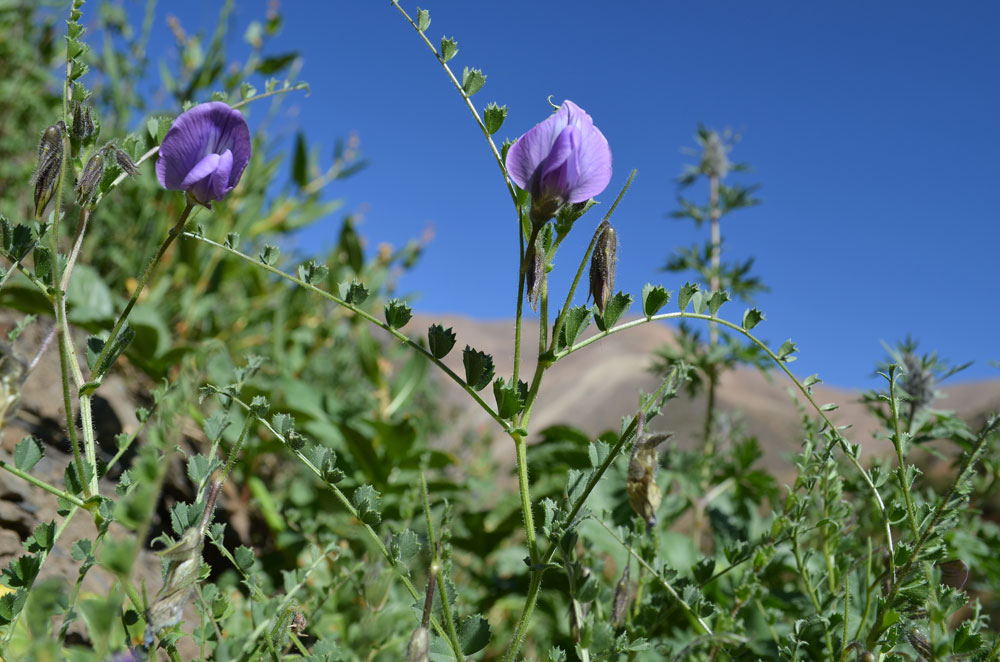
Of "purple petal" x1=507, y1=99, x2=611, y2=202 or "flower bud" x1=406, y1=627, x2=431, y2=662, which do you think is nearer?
"flower bud" x1=406, y1=627, x2=431, y2=662

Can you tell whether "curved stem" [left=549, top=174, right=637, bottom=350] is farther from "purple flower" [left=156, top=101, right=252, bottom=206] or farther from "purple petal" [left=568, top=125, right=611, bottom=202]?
"purple flower" [left=156, top=101, right=252, bottom=206]

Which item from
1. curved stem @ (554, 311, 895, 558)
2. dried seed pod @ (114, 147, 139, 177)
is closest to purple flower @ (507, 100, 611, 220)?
curved stem @ (554, 311, 895, 558)

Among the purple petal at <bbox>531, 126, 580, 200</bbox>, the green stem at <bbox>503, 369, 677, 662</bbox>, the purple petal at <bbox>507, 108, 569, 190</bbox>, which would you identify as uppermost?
the purple petal at <bbox>507, 108, 569, 190</bbox>

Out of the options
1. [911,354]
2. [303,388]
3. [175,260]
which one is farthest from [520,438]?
[175,260]

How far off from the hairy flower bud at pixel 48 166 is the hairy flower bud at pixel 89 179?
21 millimetres

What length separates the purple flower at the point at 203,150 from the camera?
59 centimetres

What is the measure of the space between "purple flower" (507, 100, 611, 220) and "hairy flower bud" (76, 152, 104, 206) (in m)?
0.35

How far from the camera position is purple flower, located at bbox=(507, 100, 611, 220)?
0.55m

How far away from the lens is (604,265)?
0.60m

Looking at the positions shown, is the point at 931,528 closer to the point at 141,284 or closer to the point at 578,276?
the point at 578,276

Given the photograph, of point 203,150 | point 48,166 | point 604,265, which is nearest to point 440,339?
point 604,265

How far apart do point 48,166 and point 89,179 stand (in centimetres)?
4

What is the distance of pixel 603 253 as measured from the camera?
599mm

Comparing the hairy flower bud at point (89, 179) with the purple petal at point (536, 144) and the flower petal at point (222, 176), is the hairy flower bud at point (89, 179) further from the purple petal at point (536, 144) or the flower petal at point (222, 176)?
the purple petal at point (536, 144)
